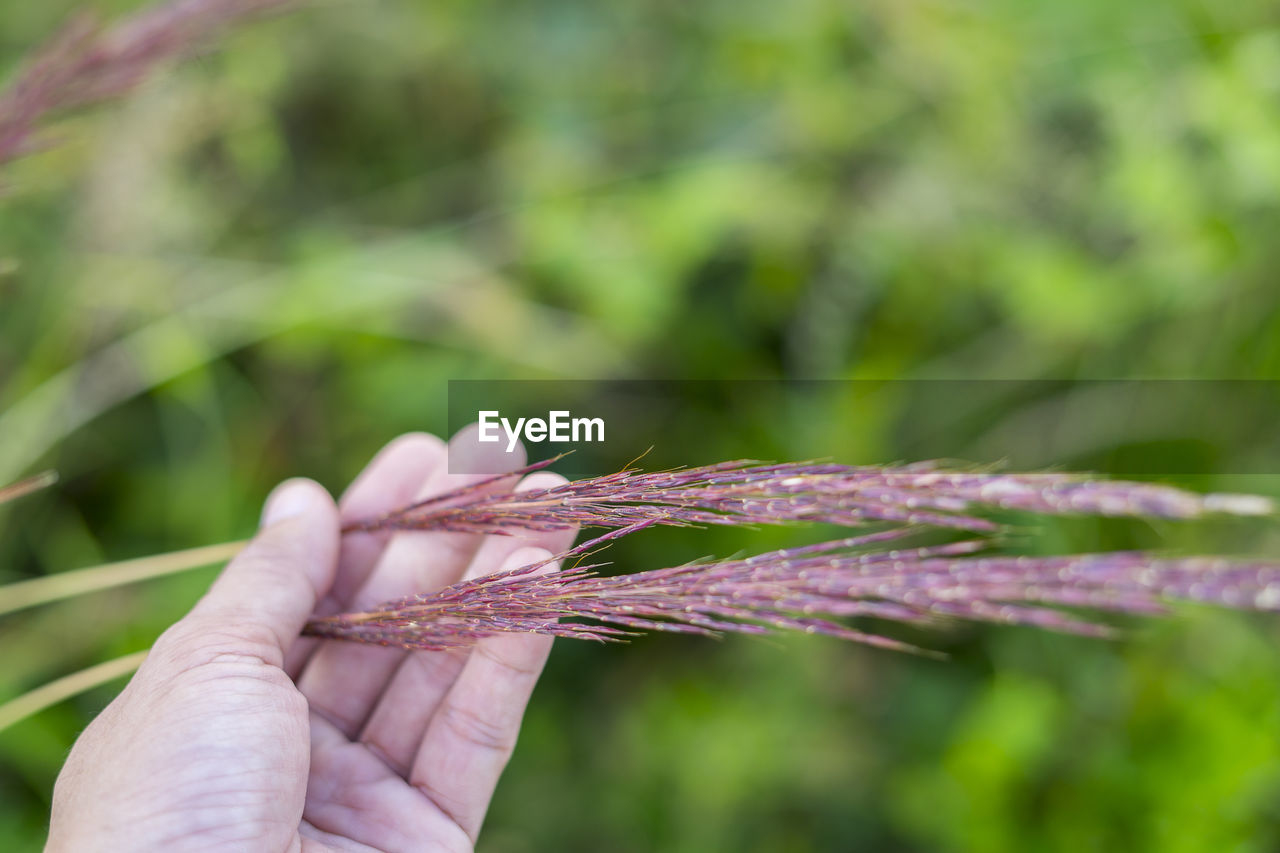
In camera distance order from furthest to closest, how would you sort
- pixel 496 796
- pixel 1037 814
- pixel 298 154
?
1. pixel 298 154
2. pixel 496 796
3. pixel 1037 814

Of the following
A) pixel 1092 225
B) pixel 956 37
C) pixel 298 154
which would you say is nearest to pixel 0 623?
pixel 298 154

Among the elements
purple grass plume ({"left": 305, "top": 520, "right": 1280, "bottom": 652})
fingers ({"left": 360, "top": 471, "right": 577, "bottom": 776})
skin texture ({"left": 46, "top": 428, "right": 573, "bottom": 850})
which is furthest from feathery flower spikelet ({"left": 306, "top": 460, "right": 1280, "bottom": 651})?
fingers ({"left": 360, "top": 471, "right": 577, "bottom": 776})

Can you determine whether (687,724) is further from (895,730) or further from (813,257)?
(813,257)

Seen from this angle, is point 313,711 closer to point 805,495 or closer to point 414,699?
point 414,699

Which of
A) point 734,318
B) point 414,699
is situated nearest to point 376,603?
point 414,699

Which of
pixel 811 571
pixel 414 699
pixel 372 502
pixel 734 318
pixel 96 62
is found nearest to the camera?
pixel 811 571

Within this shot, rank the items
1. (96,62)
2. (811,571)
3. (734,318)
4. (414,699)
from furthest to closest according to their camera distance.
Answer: (734,318), (414,699), (96,62), (811,571)
